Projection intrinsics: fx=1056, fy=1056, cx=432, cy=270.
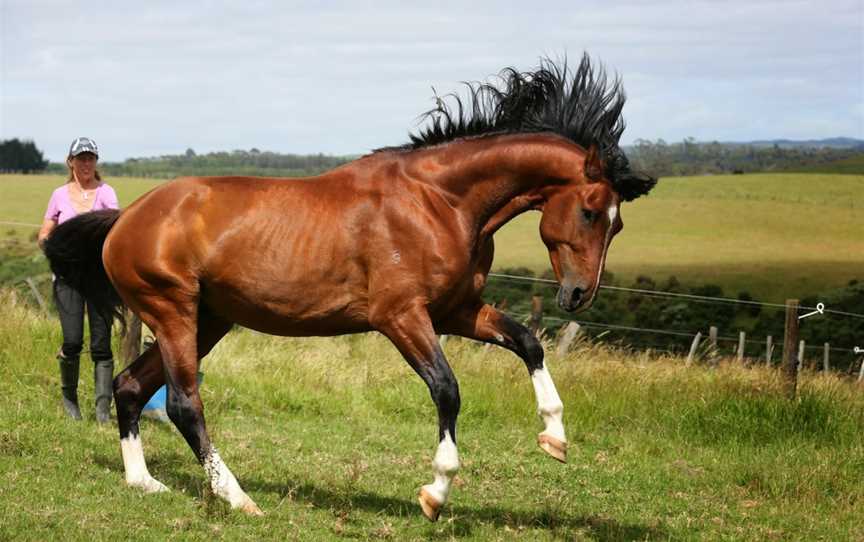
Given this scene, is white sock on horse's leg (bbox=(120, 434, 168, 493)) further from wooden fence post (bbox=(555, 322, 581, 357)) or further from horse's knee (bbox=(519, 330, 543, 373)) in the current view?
wooden fence post (bbox=(555, 322, 581, 357))

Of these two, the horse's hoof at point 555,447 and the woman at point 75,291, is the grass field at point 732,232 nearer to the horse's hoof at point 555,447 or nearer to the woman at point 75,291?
the woman at point 75,291

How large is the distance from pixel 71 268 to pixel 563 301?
11.8 ft

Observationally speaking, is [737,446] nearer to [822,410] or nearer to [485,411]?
[822,410]

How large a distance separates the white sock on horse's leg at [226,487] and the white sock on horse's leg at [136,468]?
0.50m

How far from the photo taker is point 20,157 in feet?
277

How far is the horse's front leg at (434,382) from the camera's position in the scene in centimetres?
586

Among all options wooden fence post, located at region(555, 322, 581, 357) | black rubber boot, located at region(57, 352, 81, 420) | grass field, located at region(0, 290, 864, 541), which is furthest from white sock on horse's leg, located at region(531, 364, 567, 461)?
wooden fence post, located at region(555, 322, 581, 357)

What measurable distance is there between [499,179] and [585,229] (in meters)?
0.62

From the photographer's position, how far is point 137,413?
7.04 metres

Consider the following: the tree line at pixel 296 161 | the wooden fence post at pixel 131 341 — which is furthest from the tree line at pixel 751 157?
the wooden fence post at pixel 131 341

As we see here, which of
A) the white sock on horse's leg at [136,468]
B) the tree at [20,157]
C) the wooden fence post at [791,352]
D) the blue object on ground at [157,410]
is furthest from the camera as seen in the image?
the tree at [20,157]

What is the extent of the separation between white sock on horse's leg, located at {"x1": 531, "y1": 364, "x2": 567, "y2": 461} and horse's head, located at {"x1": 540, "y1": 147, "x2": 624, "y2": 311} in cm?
45

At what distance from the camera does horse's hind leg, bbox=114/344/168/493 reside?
6.89 m

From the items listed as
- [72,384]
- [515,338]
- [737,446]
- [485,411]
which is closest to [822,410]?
[737,446]
